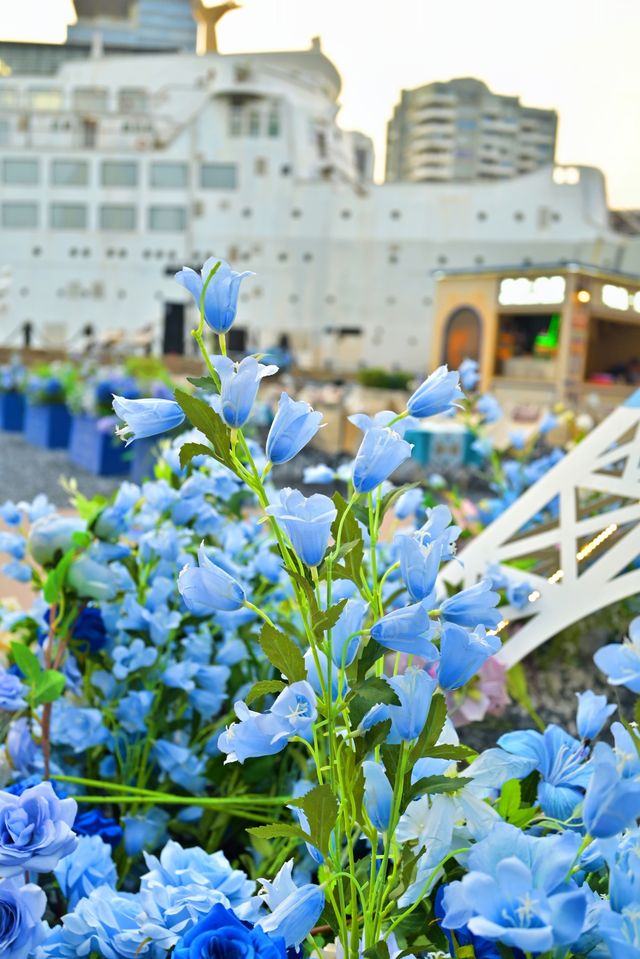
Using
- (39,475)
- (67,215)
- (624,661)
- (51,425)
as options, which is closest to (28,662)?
(624,661)

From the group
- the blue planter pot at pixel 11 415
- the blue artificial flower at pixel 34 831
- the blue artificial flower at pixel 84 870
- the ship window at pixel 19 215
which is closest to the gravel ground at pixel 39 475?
the blue planter pot at pixel 11 415

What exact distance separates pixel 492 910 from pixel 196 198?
89.9 feet

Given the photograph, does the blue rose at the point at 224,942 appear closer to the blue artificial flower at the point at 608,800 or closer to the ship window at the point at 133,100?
the blue artificial flower at the point at 608,800

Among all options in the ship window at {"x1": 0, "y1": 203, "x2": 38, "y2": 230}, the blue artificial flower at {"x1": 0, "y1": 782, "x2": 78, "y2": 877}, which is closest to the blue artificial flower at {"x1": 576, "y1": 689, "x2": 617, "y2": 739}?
the blue artificial flower at {"x1": 0, "y1": 782, "x2": 78, "y2": 877}

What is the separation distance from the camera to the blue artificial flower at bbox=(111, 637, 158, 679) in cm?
132

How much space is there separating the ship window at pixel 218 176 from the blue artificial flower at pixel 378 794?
2726 centimetres

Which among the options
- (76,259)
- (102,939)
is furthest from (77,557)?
(76,259)

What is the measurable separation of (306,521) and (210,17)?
33854mm

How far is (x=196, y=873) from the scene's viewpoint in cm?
83

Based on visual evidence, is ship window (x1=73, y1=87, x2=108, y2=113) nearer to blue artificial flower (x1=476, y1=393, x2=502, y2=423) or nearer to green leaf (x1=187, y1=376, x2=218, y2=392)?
blue artificial flower (x1=476, y1=393, x2=502, y2=423)

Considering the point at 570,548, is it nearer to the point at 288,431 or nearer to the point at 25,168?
the point at 288,431

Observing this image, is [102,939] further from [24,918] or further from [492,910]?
[492,910]

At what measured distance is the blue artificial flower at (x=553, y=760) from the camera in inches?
28.6

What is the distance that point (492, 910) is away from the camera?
0.49 m
